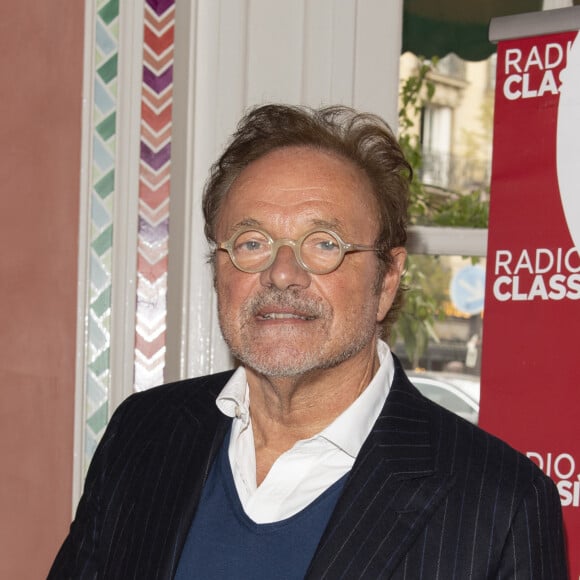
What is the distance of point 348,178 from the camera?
1.58 meters

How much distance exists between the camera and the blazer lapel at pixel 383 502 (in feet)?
4.50

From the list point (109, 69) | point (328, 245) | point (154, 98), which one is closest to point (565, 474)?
point (328, 245)

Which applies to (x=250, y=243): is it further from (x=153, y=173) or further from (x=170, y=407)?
(x=153, y=173)

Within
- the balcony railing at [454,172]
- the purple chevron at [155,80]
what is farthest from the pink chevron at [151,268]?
the balcony railing at [454,172]

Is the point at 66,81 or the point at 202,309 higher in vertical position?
the point at 66,81

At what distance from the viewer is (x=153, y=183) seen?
2.19 m

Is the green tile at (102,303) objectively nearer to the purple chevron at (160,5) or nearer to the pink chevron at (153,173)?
the pink chevron at (153,173)

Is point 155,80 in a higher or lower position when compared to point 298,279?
higher

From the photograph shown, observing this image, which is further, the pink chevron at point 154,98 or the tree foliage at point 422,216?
the tree foliage at point 422,216

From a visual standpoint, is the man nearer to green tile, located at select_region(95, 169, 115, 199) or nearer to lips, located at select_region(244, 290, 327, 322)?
lips, located at select_region(244, 290, 327, 322)

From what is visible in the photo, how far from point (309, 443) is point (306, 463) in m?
0.03

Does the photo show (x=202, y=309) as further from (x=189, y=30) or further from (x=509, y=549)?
(x=509, y=549)

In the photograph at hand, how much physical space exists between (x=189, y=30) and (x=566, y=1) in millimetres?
879

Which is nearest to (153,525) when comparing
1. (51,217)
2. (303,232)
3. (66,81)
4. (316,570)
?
(316,570)
